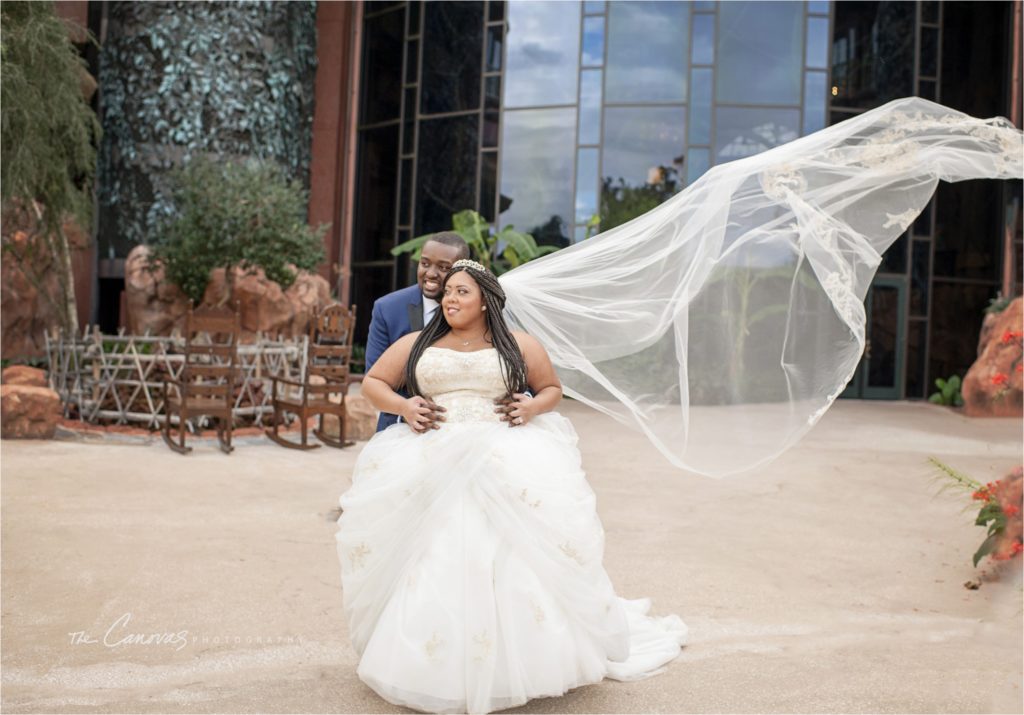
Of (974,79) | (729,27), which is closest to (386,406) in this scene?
(729,27)

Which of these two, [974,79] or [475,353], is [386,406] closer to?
[475,353]

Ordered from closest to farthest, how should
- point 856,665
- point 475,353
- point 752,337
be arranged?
point 475,353
point 856,665
point 752,337

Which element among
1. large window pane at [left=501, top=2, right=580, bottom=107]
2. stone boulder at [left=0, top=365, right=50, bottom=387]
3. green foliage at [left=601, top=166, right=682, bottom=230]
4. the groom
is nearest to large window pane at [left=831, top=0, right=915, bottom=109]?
green foliage at [left=601, top=166, right=682, bottom=230]

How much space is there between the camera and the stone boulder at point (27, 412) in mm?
10352

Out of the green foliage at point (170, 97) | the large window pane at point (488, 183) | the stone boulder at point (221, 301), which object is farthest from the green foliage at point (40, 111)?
the large window pane at point (488, 183)

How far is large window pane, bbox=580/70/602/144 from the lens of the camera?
58.2 feet

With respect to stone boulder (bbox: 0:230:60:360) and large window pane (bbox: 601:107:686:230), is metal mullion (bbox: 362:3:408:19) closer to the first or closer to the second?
large window pane (bbox: 601:107:686:230)

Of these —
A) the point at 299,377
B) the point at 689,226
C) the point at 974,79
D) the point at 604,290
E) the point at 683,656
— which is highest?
the point at 974,79

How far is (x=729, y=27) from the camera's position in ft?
57.4

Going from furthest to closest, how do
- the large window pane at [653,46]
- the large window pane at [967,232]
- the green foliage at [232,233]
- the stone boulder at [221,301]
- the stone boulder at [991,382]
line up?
the large window pane at [967,232], the large window pane at [653,46], the stone boulder at [991,382], the stone boulder at [221,301], the green foliage at [232,233]

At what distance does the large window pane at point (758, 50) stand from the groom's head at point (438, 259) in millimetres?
14820

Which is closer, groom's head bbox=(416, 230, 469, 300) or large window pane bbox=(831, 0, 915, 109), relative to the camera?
groom's head bbox=(416, 230, 469, 300)

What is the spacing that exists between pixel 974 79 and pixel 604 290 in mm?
18535

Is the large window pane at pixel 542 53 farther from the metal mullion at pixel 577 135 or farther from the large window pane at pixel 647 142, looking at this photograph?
the large window pane at pixel 647 142
